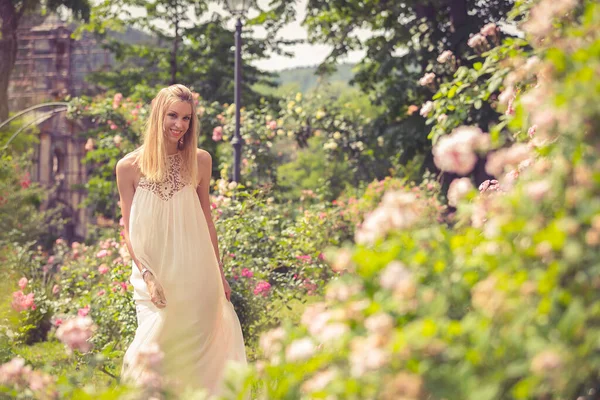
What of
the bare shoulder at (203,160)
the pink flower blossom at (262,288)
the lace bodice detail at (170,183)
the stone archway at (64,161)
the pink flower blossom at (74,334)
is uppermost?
the bare shoulder at (203,160)

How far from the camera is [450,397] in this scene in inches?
60.5

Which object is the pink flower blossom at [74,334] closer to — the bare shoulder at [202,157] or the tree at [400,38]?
→ the bare shoulder at [202,157]

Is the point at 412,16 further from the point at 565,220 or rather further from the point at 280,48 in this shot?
the point at 565,220

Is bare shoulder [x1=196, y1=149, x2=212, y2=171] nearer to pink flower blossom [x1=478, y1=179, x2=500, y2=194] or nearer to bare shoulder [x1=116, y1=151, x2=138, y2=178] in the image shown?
bare shoulder [x1=116, y1=151, x2=138, y2=178]

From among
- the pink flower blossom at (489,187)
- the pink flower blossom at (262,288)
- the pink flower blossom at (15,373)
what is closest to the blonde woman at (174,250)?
the pink flower blossom at (489,187)

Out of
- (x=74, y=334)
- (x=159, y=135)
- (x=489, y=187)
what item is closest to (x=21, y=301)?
(x=159, y=135)

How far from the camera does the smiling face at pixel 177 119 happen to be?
12.9 ft

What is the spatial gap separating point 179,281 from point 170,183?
1.94ft

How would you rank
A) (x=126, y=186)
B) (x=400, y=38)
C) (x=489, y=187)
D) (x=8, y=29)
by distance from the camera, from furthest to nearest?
(x=8, y=29)
(x=400, y=38)
(x=126, y=186)
(x=489, y=187)

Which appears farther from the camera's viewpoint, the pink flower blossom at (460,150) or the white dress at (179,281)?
the white dress at (179,281)

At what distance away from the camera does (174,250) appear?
4.00 meters

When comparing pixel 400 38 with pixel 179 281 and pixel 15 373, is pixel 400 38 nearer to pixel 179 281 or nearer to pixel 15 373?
pixel 179 281

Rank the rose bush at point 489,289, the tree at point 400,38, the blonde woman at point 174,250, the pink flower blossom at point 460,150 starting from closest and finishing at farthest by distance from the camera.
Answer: the rose bush at point 489,289
the pink flower blossom at point 460,150
the blonde woman at point 174,250
the tree at point 400,38

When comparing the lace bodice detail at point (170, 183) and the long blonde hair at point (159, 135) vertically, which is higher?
the long blonde hair at point (159, 135)
